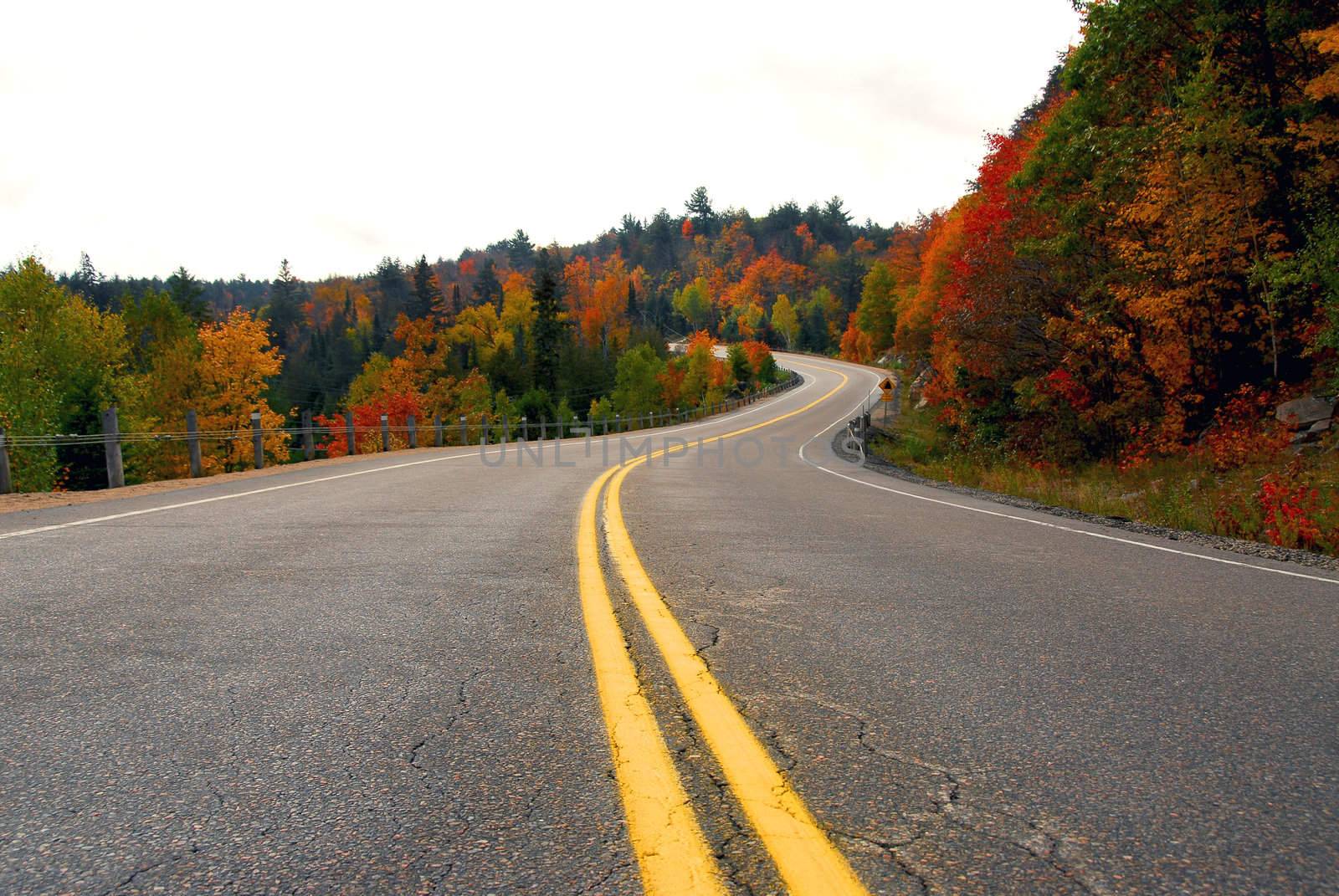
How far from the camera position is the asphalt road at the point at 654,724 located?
178 cm

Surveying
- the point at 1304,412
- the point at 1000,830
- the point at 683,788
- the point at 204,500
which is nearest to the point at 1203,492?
the point at 1304,412

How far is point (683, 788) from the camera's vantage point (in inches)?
82.2

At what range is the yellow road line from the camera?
5.52 feet

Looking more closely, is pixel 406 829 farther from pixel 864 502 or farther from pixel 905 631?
pixel 864 502

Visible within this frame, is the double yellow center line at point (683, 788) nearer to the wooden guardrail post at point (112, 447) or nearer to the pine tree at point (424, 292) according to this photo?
the wooden guardrail post at point (112, 447)

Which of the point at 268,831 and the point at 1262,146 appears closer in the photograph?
the point at 268,831

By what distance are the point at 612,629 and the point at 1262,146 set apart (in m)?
17.3

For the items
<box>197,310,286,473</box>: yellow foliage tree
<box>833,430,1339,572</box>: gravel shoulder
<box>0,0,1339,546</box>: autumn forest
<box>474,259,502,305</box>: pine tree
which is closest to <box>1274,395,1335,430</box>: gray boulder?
<box>0,0,1339,546</box>: autumn forest

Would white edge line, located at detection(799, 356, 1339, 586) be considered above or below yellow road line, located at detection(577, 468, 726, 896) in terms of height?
below

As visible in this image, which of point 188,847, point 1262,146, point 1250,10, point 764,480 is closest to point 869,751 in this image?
point 188,847

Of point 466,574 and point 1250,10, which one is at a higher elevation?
point 1250,10

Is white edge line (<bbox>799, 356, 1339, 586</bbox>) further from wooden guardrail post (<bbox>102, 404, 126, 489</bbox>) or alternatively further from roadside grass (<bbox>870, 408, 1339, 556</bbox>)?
wooden guardrail post (<bbox>102, 404, 126, 489</bbox>)

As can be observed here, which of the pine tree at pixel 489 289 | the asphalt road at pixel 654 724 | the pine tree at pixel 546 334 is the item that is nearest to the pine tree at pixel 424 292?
the pine tree at pixel 489 289

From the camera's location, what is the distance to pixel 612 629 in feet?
12.2
